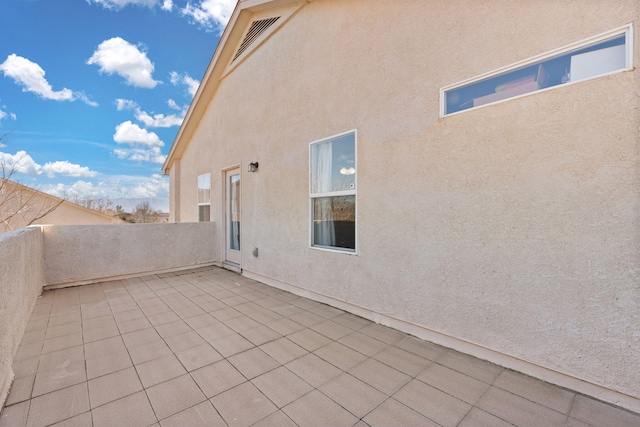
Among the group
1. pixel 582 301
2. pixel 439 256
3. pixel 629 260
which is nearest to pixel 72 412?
pixel 439 256

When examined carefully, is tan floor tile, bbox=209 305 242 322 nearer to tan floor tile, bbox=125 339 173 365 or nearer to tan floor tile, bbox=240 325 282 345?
tan floor tile, bbox=240 325 282 345

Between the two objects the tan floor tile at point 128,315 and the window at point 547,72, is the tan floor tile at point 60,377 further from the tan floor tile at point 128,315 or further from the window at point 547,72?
the window at point 547,72

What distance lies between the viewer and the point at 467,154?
8.72ft

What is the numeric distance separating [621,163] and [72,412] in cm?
443

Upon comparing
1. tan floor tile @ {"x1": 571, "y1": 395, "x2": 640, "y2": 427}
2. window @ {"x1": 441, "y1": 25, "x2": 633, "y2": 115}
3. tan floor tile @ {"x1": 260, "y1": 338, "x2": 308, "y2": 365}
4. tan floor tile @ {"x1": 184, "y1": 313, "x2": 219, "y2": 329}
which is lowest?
tan floor tile @ {"x1": 260, "y1": 338, "x2": 308, "y2": 365}

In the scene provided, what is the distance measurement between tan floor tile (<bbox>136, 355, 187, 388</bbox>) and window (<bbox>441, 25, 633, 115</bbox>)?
150 inches

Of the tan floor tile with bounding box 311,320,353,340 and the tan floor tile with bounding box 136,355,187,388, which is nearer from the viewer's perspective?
the tan floor tile with bounding box 136,355,187,388

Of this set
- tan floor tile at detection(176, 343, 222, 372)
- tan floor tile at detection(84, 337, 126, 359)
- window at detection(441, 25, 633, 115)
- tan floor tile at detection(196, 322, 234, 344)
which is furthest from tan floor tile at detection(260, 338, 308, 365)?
window at detection(441, 25, 633, 115)

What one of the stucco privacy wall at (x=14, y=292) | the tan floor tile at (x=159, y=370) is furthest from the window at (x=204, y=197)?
the tan floor tile at (x=159, y=370)

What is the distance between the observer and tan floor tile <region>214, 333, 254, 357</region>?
112 inches

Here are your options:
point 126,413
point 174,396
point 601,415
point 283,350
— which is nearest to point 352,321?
point 283,350

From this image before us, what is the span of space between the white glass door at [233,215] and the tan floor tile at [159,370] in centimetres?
394

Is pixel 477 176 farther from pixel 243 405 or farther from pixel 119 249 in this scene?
pixel 119 249

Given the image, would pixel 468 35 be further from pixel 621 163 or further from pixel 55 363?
pixel 55 363
